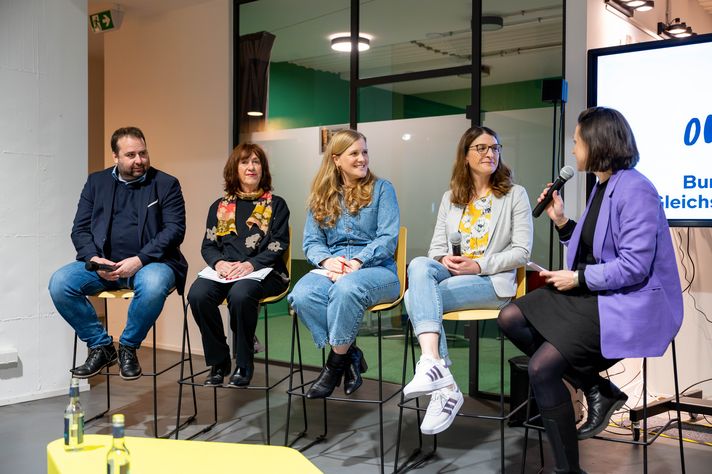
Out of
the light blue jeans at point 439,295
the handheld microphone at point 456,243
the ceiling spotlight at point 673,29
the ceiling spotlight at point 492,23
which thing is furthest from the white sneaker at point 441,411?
the ceiling spotlight at point 673,29

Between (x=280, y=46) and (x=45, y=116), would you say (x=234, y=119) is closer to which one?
(x=280, y=46)

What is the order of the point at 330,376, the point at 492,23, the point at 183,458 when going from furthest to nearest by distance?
1. the point at 492,23
2. the point at 330,376
3. the point at 183,458

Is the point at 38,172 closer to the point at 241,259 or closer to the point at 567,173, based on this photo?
the point at 241,259

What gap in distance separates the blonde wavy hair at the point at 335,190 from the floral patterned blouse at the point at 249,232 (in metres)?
0.26

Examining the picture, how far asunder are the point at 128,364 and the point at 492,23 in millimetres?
2905

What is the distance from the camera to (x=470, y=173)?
3.49 metres

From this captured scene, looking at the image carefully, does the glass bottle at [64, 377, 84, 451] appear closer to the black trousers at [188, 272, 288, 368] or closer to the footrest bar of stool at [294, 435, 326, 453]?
the black trousers at [188, 272, 288, 368]

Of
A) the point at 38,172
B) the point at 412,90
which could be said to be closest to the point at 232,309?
the point at 38,172

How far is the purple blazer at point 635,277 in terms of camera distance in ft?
8.64

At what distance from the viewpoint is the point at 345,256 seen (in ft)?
11.7

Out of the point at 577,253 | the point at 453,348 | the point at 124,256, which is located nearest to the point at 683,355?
the point at 453,348

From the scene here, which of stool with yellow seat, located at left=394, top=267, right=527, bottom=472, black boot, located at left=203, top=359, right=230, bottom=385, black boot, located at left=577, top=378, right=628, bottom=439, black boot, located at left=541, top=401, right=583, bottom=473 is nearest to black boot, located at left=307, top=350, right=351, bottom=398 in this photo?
stool with yellow seat, located at left=394, top=267, right=527, bottom=472

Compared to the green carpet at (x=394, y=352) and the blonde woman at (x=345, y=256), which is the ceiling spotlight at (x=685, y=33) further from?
the blonde woman at (x=345, y=256)

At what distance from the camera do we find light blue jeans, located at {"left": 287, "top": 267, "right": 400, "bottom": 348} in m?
3.20
